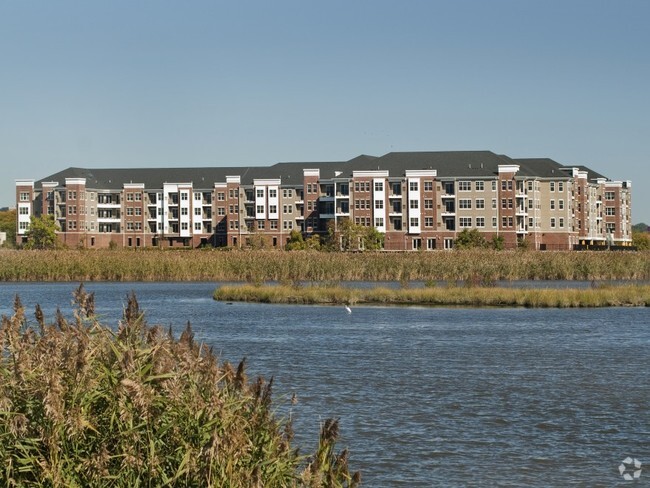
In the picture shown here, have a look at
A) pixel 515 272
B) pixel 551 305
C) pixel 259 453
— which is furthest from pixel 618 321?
pixel 259 453

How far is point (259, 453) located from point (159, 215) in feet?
463

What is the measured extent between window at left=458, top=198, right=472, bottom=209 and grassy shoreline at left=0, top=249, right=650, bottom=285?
60.7 m

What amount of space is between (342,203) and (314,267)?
68557mm

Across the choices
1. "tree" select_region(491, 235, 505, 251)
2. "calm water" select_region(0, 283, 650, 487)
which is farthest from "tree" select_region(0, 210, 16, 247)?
"calm water" select_region(0, 283, 650, 487)

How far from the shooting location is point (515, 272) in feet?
210

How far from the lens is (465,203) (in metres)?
130

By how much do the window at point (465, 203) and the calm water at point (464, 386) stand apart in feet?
284

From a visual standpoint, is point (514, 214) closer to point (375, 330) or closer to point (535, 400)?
point (375, 330)

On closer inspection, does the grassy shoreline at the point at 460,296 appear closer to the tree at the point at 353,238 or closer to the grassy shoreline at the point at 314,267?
the grassy shoreline at the point at 314,267

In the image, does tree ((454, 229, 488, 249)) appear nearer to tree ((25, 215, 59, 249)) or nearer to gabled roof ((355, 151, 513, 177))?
gabled roof ((355, 151, 513, 177))

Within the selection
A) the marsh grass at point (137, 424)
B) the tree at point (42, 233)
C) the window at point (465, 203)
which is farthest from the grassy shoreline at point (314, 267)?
the tree at point (42, 233)

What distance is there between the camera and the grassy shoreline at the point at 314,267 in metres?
63.8
